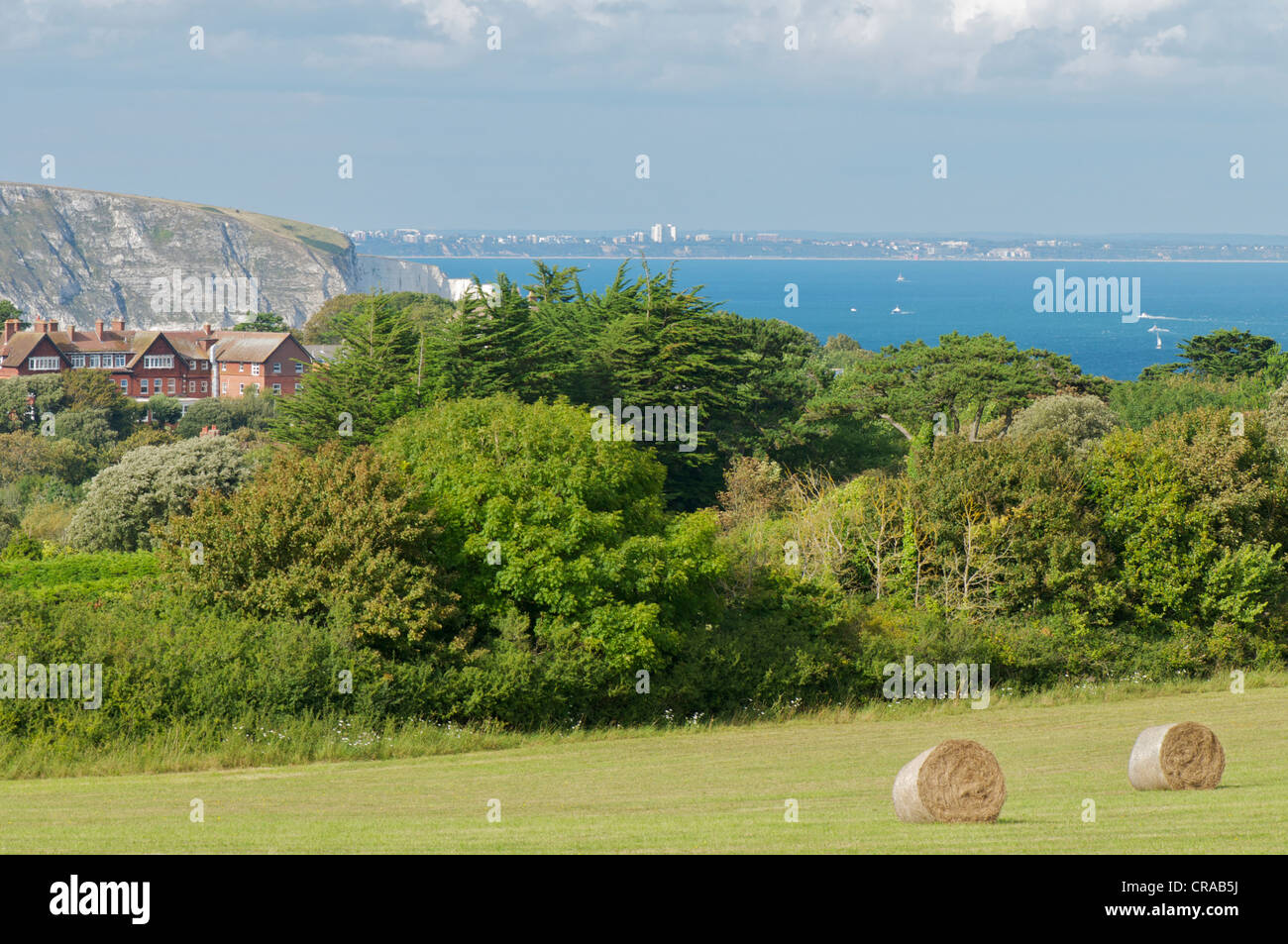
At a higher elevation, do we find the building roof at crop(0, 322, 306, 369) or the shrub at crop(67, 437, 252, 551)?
the building roof at crop(0, 322, 306, 369)

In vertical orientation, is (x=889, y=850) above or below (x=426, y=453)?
below

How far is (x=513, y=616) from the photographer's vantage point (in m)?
34.5

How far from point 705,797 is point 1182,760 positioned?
23.6 feet

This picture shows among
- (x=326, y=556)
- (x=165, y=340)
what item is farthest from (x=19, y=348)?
(x=326, y=556)

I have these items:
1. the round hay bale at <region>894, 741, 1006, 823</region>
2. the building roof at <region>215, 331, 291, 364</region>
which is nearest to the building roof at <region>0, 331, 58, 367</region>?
the building roof at <region>215, 331, 291, 364</region>

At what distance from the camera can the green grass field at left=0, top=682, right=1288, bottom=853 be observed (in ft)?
54.6

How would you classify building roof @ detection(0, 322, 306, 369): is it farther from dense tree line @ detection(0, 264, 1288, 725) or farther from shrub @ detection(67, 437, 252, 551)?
dense tree line @ detection(0, 264, 1288, 725)

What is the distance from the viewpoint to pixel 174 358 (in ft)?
639

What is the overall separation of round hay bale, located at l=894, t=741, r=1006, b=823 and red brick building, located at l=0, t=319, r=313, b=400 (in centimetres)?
17510

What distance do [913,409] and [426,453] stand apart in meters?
49.3

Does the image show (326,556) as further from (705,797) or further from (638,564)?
(705,797)

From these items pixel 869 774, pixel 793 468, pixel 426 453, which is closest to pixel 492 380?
pixel 793 468

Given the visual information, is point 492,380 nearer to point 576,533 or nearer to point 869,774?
point 576,533

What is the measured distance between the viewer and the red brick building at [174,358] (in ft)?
618
